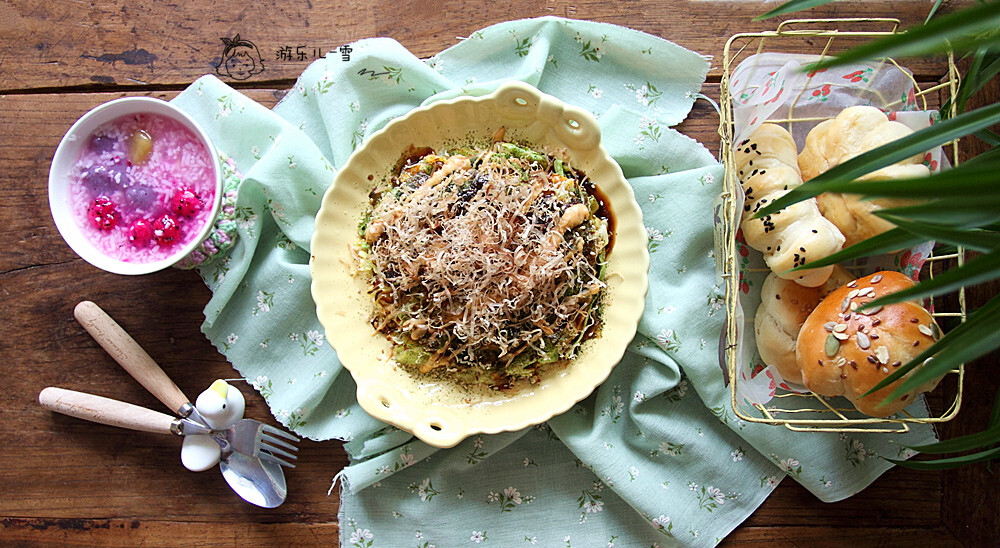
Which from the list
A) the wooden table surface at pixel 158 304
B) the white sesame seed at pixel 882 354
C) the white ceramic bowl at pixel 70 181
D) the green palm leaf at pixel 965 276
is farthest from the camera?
the wooden table surface at pixel 158 304

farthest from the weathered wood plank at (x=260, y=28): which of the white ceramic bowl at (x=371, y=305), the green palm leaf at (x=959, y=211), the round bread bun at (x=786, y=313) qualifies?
the green palm leaf at (x=959, y=211)

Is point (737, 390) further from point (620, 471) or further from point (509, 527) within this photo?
point (509, 527)

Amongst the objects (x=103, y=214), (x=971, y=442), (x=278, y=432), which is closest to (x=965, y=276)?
(x=971, y=442)

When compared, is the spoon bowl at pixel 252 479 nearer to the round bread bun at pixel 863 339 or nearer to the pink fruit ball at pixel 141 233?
the pink fruit ball at pixel 141 233

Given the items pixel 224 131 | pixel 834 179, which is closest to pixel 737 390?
pixel 834 179

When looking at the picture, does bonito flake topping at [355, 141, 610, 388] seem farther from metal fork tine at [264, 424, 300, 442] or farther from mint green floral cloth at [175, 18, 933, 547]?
metal fork tine at [264, 424, 300, 442]

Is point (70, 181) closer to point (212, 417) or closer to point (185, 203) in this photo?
point (185, 203)
